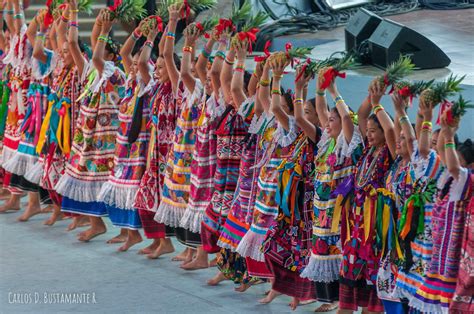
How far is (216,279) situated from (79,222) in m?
1.72

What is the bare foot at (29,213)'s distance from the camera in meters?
7.73

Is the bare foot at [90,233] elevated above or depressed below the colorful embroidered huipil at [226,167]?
below

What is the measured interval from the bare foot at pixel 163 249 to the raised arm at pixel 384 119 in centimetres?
217

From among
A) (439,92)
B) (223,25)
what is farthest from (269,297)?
(439,92)

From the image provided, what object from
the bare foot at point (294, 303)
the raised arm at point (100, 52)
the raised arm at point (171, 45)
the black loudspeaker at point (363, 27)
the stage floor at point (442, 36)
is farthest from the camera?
the black loudspeaker at point (363, 27)

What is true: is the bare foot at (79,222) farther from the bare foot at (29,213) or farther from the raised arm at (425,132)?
the raised arm at (425,132)

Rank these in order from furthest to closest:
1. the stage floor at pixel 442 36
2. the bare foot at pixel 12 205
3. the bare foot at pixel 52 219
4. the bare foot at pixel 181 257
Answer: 1. the bare foot at pixel 12 205
2. the stage floor at pixel 442 36
3. the bare foot at pixel 52 219
4. the bare foot at pixel 181 257

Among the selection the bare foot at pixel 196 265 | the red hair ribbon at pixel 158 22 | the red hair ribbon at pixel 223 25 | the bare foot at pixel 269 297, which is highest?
the red hair ribbon at pixel 223 25

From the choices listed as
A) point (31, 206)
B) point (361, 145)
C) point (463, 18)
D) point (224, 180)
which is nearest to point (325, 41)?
point (463, 18)

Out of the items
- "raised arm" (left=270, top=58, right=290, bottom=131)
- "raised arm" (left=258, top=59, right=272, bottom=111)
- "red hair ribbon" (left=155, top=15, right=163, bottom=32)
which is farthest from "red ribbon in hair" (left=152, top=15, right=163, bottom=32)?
"raised arm" (left=270, top=58, right=290, bottom=131)

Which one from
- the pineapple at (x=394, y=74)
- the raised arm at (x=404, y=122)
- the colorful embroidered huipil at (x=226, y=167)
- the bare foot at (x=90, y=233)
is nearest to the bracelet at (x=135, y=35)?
the colorful embroidered huipil at (x=226, y=167)

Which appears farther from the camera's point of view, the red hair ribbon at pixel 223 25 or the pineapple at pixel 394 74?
the red hair ribbon at pixel 223 25

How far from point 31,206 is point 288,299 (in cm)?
263

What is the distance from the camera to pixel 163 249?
6.80 metres
